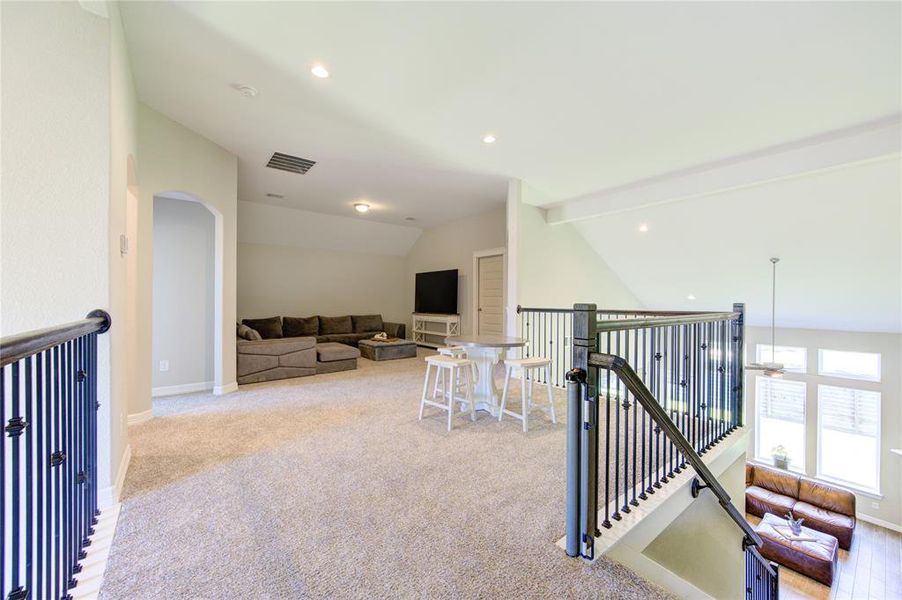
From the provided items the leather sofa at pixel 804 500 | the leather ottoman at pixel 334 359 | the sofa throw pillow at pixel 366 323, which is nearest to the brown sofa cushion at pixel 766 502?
the leather sofa at pixel 804 500

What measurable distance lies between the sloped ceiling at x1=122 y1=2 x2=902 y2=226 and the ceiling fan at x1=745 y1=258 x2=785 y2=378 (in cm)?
258

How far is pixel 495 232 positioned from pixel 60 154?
6020 mm

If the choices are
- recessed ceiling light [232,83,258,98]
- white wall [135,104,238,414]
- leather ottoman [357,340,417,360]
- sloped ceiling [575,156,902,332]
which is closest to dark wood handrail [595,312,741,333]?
sloped ceiling [575,156,902,332]

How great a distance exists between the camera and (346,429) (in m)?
3.34

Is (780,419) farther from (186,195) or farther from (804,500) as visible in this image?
(186,195)

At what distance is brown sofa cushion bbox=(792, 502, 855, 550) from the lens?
605cm

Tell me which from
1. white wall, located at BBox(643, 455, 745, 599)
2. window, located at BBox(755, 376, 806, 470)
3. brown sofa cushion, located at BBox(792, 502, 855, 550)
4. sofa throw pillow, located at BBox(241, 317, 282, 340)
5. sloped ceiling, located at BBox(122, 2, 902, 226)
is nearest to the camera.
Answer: sloped ceiling, located at BBox(122, 2, 902, 226)

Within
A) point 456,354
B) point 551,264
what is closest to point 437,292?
point 551,264

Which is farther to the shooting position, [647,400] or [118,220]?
[118,220]

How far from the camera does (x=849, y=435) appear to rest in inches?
279

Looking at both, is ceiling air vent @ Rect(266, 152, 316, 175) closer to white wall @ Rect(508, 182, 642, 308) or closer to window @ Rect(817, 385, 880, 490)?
white wall @ Rect(508, 182, 642, 308)

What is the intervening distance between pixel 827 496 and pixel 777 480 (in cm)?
69

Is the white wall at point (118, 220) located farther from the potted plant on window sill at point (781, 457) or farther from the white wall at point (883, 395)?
the potted plant on window sill at point (781, 457)

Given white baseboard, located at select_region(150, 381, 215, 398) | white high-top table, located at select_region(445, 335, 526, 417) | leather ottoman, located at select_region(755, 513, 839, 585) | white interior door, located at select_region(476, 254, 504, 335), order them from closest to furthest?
→ white high-top table, located at select_region(445, 335, 526, 417) → white baseboard, located at select_region(150, 381, 215, 398) → leather ottoman, located at select_region(755, 513, 839, 585) → white interior door, located at select_region(476, 254, 504, 335)
